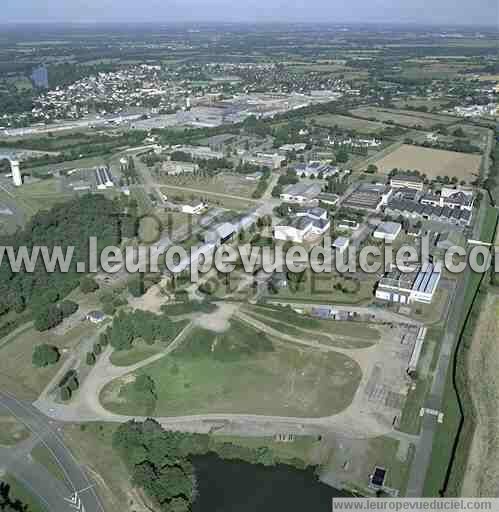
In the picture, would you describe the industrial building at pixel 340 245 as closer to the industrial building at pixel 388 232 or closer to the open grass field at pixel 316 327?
the industrial building at pixel 388 232

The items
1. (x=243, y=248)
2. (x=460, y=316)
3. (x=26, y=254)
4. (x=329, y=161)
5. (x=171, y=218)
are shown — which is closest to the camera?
(x=460, y=316)

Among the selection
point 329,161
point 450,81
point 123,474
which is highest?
point 450,81

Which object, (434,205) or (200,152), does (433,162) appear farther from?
(200,152)

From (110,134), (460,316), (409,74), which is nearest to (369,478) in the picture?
(460,316)

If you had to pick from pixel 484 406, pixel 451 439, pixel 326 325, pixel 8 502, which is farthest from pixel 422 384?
pixel 8 502

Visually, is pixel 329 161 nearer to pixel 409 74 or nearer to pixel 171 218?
pixel 171 218

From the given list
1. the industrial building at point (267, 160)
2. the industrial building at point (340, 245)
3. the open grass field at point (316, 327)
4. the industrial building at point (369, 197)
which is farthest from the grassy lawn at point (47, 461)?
the industrial building at point (267, 160)
